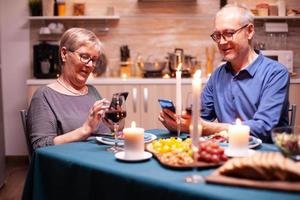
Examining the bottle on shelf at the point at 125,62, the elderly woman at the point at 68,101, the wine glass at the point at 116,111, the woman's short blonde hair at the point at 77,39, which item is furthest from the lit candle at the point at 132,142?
the bottle on shelf at the point at 125,62

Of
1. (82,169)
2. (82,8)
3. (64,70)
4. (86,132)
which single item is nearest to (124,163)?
(82,169)

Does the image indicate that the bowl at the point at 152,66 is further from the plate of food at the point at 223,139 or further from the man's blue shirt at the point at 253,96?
the plate of food at the point at 223,139

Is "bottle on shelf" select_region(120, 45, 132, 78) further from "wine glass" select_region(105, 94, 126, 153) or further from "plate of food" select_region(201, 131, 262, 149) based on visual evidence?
"wine glass" select_region(105, 94, 126, 153)

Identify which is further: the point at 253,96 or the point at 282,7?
the point at 282,7

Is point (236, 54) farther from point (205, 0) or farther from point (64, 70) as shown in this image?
point (205, 0)

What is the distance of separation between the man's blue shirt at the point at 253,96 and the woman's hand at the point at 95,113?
69 cm

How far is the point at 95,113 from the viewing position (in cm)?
189

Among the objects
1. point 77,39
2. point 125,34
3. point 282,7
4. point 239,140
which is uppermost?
point 282,7

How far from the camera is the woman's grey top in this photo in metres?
2.06

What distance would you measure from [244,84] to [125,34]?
2.62 m

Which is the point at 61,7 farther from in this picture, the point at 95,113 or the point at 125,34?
the point at 95,113

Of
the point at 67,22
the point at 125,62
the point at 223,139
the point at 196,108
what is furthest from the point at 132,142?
the point at 67,22

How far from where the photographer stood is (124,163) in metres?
1.52

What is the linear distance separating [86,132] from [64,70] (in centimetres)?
55
